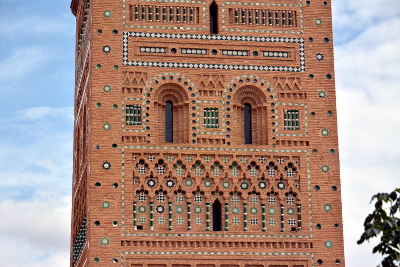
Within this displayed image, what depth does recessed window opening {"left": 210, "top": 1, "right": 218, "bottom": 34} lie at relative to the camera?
24.3m

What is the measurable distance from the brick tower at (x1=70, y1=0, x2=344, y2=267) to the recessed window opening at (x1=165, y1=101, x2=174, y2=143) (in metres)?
0.05

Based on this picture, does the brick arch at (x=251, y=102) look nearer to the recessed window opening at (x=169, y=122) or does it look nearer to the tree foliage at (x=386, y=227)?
the recessed window opening at (x=169, y=122)

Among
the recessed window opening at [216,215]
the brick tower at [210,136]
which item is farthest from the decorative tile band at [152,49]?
the recessed window opening at [216,215]

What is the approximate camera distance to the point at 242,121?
23.9m

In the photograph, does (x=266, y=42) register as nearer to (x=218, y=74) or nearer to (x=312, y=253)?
(x=218, y=74)

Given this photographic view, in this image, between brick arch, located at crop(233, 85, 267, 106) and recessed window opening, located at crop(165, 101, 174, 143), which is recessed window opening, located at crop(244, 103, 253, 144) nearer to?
brick arch, located at crop(233, 85, 267, 106)

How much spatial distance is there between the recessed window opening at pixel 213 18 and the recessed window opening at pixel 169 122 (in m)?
1.88

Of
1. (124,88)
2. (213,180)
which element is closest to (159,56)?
(124,88)

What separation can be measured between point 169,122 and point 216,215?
2.23 m

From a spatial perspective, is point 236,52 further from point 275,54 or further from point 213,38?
point 275,54

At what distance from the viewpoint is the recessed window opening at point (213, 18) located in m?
24.3

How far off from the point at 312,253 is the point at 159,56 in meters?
5.18

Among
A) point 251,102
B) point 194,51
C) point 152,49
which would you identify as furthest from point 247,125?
point 152,49

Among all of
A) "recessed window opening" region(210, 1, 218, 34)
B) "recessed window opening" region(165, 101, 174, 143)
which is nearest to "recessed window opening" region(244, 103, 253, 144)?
"recessed window opening" region(165, 101, 174, 143)
